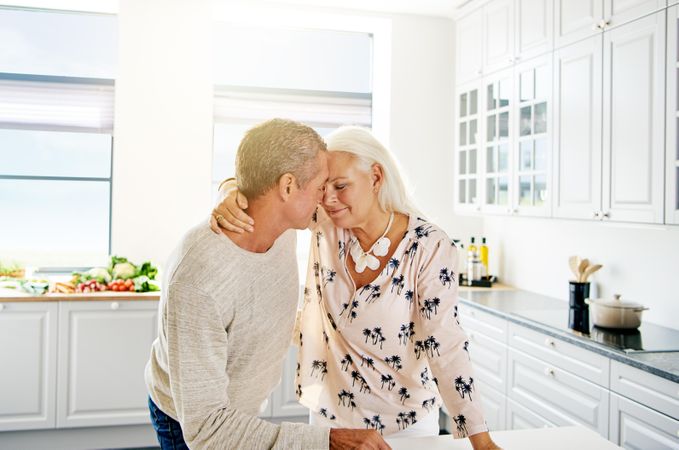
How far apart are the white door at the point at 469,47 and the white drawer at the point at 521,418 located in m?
2.04

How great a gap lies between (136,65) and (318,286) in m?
2.94

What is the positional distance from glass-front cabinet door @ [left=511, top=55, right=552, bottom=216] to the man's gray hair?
6.85 ft

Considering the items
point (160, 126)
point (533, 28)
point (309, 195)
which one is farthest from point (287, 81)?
point (309, 195)

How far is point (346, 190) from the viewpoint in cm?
169

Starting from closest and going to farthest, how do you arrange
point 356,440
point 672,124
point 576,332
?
point 356,440, point 672,124, point 576,332

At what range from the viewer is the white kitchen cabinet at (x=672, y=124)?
2.37 metres

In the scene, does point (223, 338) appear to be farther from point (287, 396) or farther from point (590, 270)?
point (287, 396)

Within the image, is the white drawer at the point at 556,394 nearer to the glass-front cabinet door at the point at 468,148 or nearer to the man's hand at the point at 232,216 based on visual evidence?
the glass-front cabinet door at the point at 468,148

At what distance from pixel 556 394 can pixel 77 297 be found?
8.36 feet

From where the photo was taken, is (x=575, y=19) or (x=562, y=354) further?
(x=575, y=19)

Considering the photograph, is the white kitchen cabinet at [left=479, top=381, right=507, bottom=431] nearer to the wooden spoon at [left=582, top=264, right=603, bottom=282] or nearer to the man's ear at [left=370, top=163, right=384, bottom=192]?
the wooden spoon at [left=582, top=264, right=603, bottom=282]

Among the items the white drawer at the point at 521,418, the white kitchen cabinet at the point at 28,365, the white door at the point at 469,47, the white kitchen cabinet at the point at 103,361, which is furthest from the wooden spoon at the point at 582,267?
the white kitchen cabinet at the point at 28,365

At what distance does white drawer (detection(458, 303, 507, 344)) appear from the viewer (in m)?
3.28

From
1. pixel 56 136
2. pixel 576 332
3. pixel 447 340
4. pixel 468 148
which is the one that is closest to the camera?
pixel 447 340
